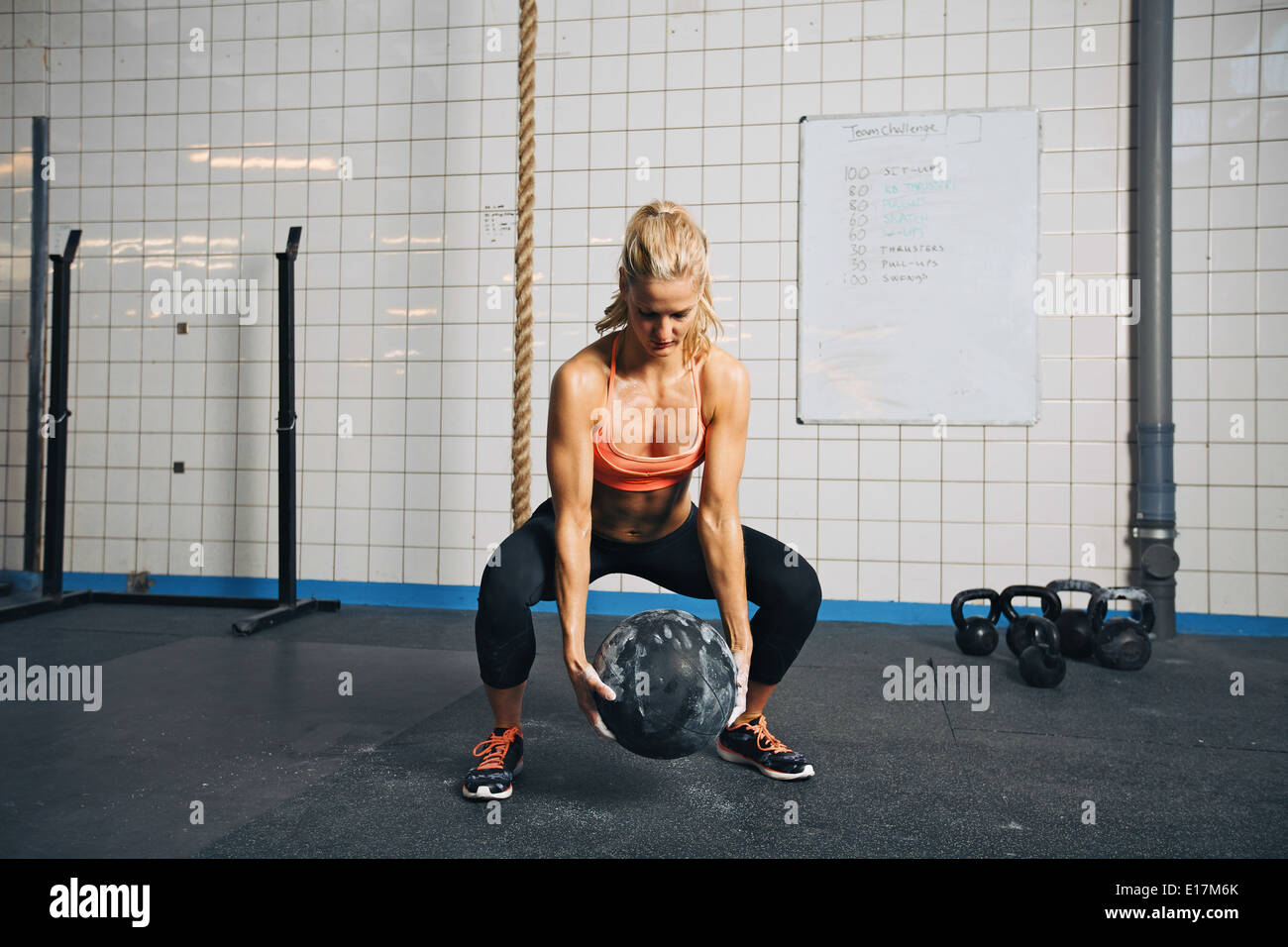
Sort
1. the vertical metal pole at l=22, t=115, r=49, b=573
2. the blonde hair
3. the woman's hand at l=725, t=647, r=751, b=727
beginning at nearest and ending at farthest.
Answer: the blonde hair, the woman's hand at l=725, t=647, r=751, b=727, the vertical metal pole at l=22, t=115, r=49, b=573

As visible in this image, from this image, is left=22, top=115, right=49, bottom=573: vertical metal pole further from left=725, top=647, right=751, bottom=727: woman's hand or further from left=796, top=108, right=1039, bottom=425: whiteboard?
left=725, top=647, right=751, bottom=727: woman's hand

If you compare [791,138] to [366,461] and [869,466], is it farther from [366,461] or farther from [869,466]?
[366,461]

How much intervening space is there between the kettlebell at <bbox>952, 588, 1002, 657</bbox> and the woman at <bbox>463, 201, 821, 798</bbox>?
1307 mm

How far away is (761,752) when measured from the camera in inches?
72.5

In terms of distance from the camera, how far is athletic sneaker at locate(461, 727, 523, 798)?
1.65 meters

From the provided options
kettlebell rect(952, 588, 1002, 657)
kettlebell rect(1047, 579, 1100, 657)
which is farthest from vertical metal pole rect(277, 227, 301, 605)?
kettlebell rect(1047, 579, 1100, 657)

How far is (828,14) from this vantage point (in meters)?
3.58

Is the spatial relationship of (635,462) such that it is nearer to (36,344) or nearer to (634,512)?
(634,512)

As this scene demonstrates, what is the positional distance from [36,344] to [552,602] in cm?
276

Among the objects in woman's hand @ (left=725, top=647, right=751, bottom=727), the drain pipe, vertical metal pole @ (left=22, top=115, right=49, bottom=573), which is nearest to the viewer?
woman's hand @ (left=725, top=647, right=751, bottom=727)

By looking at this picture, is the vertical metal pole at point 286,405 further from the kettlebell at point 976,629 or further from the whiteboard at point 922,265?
the kettlebell at point 976,629

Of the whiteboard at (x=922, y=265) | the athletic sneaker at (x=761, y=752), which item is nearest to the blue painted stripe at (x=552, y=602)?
the whiteboard at (x=922, y=265)
